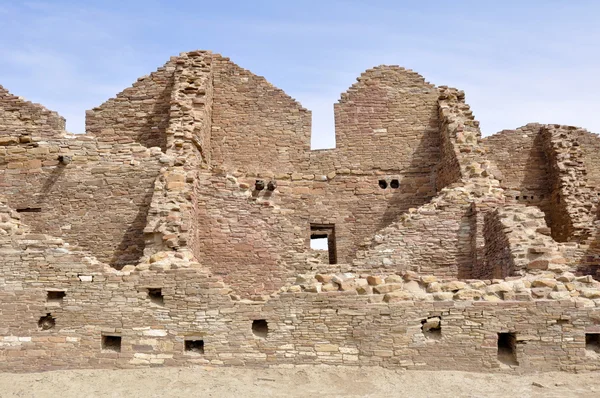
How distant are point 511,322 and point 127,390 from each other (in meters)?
5.86

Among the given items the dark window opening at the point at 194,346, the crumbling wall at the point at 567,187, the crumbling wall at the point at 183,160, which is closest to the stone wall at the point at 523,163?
the crumbling wall at the point at 567,187

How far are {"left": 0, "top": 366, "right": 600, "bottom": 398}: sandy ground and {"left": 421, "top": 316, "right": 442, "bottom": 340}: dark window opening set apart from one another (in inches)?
22.0

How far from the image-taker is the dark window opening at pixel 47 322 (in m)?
9.41

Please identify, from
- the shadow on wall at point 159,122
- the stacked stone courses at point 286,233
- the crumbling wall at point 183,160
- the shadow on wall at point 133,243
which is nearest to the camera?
the stacked stone courses at point 286,233

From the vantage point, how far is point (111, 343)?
9.31m

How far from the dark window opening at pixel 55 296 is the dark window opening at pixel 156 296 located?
4.82ft

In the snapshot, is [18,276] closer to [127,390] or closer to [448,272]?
[127,390]

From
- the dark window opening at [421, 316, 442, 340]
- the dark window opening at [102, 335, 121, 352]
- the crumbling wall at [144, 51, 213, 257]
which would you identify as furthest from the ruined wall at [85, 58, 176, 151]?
the dark window opening at [421, 316, 442, 340]

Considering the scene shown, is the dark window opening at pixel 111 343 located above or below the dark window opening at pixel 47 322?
below

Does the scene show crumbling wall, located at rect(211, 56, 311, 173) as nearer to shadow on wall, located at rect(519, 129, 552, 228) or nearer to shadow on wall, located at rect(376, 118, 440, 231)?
shadow on wall, located at rect(376, 118, 440, 231)

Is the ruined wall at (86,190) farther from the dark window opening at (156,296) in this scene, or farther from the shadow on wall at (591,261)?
the shadow on wall at (591,261)

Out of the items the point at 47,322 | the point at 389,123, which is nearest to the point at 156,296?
the point at 47,322

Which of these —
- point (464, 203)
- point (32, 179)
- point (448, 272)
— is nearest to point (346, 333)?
point (448, 272)

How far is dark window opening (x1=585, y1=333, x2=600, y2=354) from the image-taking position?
8.95 m
